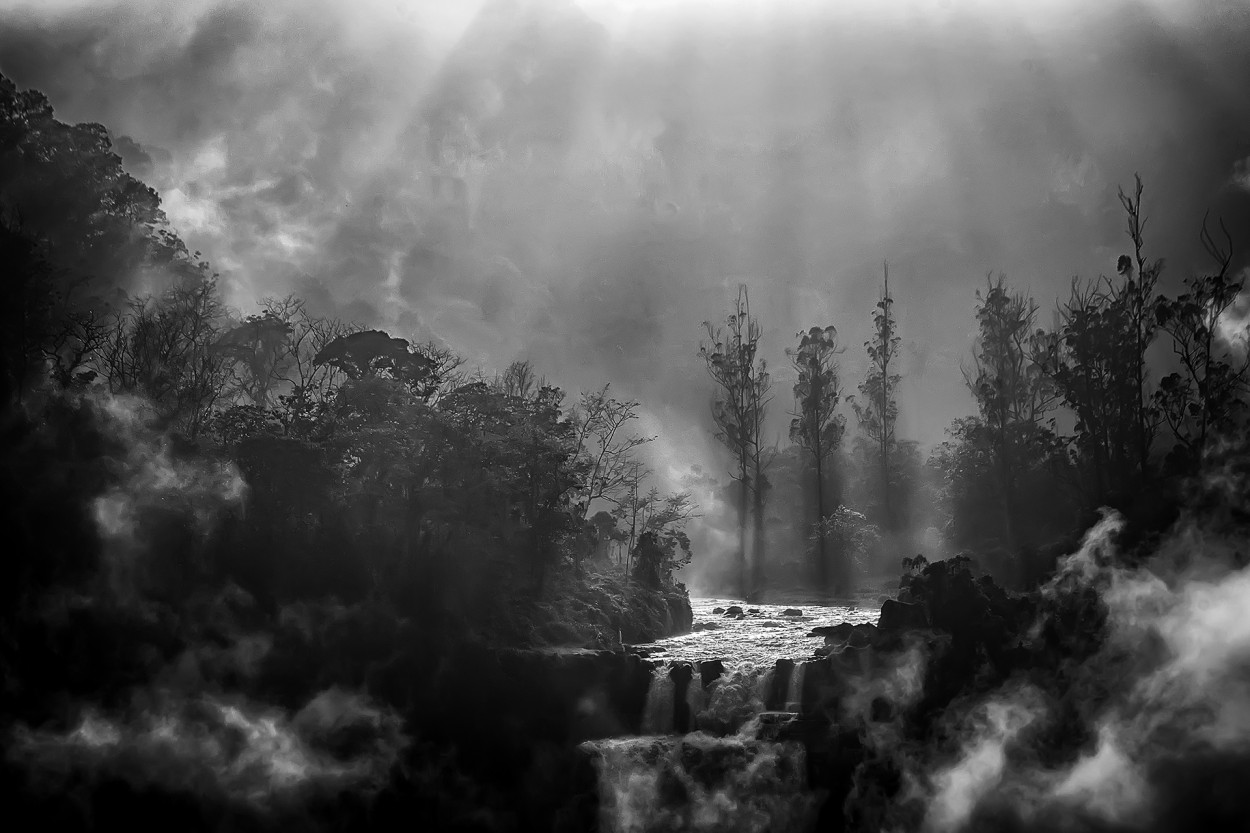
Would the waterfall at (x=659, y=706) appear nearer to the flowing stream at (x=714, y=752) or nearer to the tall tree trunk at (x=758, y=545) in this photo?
the flowing stream at (x=714, y=752)

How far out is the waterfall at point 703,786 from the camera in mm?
31156

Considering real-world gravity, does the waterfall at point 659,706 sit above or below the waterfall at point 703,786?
above

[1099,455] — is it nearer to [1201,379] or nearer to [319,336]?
[1201,379]

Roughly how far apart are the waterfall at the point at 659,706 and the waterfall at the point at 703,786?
228cm

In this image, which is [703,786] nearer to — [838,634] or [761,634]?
[838,634]

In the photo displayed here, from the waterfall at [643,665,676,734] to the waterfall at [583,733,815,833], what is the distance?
7.47ft

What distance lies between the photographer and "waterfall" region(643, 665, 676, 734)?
119 ft

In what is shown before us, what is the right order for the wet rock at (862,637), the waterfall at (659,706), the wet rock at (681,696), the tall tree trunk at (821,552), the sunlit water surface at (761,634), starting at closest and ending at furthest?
the wet rock at (862,637) → the wet rock at (681,696) → the waterfall at (659,706) → the sunlit water surface at (761,634) → the tall tree trunk at (821,552)

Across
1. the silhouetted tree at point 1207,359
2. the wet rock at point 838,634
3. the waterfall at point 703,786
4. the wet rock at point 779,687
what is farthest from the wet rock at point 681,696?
the silhouetted tree at point 1207,359

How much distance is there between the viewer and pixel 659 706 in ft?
120

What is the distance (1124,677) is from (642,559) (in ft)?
99.8

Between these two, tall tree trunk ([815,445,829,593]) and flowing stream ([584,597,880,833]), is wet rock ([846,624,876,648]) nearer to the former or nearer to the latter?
flowing stream ([584,597,880,833])

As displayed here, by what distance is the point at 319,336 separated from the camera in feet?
191

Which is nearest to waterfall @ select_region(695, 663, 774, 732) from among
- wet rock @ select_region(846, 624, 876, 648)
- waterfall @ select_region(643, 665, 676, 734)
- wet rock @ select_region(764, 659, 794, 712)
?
wet rock @ select_region(764, 659, 794, 712)
